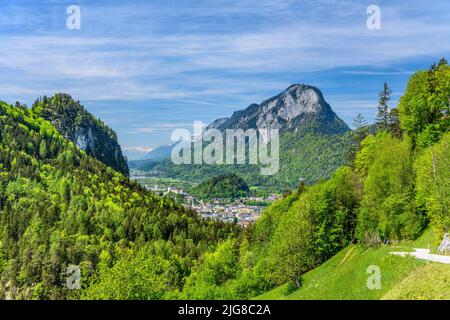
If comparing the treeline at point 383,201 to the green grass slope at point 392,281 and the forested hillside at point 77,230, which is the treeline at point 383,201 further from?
the forested hillside at point 77,230

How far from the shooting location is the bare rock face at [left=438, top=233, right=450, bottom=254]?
115ft

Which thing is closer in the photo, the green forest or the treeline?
the treeline

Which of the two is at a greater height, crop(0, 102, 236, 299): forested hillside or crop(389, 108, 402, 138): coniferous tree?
crop(389, 108, 402, 138): coniferous tree

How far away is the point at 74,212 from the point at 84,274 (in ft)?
137

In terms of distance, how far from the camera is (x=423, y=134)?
5578cm

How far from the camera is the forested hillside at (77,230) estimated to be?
12638cm

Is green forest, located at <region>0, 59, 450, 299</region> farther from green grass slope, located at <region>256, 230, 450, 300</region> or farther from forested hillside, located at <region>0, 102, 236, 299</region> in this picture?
green grass slope, located at <region>256, 230, 450, 300</region>

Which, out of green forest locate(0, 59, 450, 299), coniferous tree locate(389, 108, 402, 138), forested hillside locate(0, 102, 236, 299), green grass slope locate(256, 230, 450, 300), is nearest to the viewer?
green grass slope locate(256, 230, 450, 300)

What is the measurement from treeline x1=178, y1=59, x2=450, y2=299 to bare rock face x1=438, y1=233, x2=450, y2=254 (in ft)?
3.14

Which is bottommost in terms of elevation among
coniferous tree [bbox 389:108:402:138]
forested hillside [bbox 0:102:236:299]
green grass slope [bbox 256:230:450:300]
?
forested hillside [bbox 0:102:236:299]

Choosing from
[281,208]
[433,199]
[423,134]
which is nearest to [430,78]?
[423,134]

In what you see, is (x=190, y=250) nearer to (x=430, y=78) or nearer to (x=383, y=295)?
(x=430, y=78)

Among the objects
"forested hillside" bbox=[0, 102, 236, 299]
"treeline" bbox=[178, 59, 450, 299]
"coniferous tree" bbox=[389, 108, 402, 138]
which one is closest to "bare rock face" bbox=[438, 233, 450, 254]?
"treeline" bbox=[178, 59, 450, 299]
